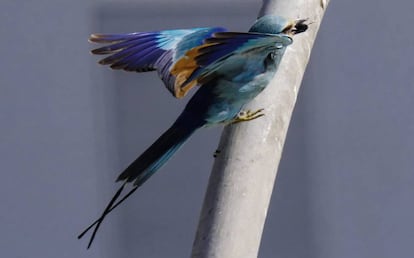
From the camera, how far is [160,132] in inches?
141

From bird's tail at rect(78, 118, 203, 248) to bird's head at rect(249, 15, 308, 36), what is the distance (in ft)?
0.51

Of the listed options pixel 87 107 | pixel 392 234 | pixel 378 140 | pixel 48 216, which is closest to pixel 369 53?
pixel 378 140

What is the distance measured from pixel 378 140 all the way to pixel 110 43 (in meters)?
2.14

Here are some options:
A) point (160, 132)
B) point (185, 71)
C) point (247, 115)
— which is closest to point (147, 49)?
point (185, 71)

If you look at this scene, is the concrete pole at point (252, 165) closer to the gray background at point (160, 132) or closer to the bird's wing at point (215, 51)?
the bird's wing at point (215, 51)

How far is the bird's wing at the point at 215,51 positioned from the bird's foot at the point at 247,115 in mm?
70

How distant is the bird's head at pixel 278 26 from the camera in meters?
1.45

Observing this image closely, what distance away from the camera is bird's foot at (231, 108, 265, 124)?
139 cm

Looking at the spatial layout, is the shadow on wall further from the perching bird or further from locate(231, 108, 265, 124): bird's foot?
locate(231, 108, 265, 124): bird's foot

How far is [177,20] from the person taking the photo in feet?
Answer: 11.7

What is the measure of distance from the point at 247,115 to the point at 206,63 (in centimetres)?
11

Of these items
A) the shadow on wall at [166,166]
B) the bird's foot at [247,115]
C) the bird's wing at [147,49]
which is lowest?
the shadow on wall at [166,166]

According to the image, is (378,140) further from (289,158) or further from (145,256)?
(145,256)

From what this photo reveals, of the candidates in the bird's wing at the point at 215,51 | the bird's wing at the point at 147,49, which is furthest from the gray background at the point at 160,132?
the bird's wing at the point at 215,51
